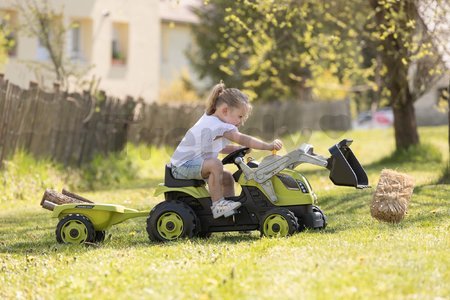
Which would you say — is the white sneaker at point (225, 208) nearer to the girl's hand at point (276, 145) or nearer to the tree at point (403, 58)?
the girl's hand at point (276, 145)

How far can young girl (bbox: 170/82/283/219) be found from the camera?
7680 mm

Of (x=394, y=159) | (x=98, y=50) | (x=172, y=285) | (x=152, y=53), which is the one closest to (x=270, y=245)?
(x=172, y=285)

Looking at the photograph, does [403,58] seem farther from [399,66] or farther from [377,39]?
[377,39]

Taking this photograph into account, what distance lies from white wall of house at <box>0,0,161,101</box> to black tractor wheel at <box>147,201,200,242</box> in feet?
58.2

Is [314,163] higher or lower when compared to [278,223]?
higher

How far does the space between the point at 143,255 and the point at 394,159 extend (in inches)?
453

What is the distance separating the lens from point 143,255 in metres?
6.80

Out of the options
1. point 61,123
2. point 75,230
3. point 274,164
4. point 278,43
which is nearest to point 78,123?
point 61,123

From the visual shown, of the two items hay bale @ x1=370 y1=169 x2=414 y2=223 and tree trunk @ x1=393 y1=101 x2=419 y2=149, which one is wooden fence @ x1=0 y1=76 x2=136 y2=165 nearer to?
tree trunk @ x1=393 y1=101 x2=419 y2=149

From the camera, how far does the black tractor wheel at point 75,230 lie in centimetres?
789

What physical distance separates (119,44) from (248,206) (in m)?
22.1

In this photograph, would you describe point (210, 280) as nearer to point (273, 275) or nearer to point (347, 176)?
point (273, 275)

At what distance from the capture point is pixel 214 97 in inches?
310

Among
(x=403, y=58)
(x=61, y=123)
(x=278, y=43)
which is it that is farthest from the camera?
(x=278, y=43)
